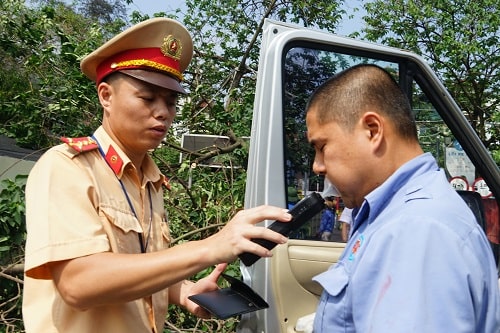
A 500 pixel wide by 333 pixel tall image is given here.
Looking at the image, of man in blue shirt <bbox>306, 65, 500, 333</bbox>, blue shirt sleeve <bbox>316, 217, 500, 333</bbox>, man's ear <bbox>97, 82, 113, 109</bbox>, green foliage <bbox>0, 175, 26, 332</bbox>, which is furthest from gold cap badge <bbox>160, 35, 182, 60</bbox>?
A: green foliage <bbox>0, 175, 26, 332</bbox>

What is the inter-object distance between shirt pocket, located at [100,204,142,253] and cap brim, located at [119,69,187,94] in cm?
44

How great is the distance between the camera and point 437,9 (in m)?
10.7

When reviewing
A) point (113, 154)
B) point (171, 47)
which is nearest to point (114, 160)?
point (113, 154)

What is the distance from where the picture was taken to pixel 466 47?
9.70 m

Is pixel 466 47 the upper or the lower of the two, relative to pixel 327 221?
upper

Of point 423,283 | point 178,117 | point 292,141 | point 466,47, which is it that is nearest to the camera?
point 423,283

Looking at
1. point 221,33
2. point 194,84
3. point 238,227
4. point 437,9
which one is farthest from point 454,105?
point 437,9

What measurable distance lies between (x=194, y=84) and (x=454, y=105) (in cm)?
436

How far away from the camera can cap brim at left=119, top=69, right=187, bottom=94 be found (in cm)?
177

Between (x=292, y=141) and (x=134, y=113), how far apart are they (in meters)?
0.66

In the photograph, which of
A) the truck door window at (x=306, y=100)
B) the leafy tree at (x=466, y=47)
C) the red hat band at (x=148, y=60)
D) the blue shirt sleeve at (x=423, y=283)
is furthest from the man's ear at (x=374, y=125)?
the leafy tree at (x=466, y=47)

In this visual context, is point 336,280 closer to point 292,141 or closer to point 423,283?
point 423,283

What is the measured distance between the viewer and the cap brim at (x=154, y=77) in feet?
5.79

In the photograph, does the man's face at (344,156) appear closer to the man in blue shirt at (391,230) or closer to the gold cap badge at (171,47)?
the man in blue shirt at (391,230)
